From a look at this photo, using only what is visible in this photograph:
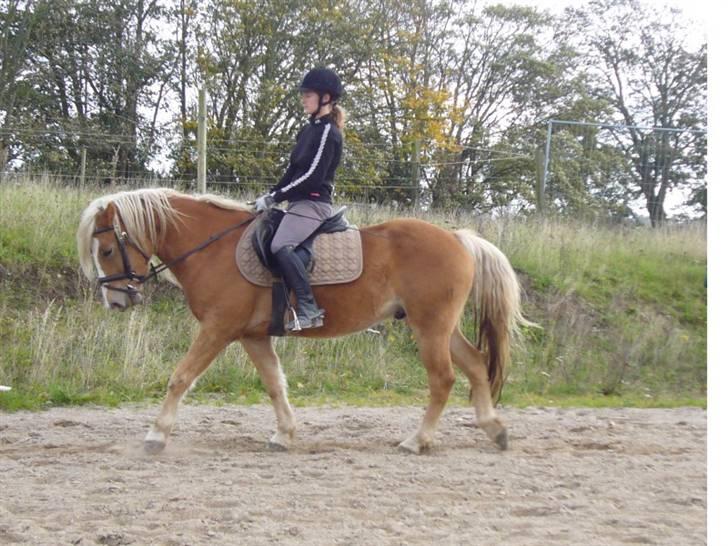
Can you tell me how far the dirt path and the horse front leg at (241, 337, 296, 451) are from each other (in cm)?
20

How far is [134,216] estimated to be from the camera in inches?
237

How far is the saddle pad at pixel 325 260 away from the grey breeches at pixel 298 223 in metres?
0.16

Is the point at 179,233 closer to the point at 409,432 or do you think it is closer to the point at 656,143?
the point at 409,432

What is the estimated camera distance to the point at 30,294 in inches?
402

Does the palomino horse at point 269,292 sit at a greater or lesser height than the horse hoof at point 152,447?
greater

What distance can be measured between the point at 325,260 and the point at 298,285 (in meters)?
0.38

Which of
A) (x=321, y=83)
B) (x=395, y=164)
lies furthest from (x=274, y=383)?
(x=395, y=164)

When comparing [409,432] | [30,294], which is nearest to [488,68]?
[30,294]

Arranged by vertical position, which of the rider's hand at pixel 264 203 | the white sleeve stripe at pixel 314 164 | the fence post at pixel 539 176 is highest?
the fence post at pixel 539 176

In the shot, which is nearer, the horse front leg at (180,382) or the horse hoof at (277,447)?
the horse front leg at (180,382)

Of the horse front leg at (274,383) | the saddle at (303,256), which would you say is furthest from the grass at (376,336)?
the saddle at (303,256)

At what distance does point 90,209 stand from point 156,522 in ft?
9.48

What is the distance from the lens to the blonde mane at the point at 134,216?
19.5 ft

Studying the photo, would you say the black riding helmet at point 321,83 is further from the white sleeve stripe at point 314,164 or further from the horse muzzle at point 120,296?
the horse muzzle at point 120,296
